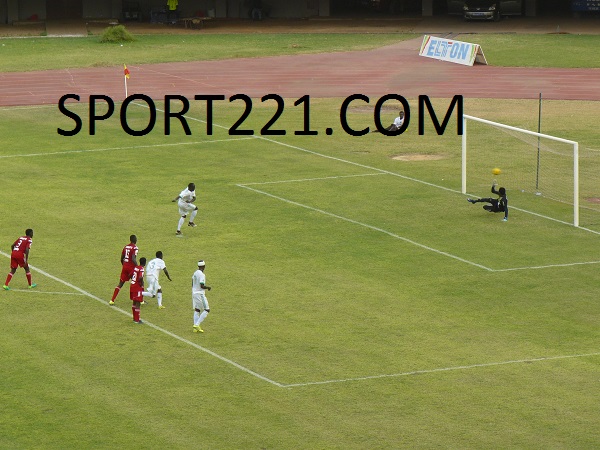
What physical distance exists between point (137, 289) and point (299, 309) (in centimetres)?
409

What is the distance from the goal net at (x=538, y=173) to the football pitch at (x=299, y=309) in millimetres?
326

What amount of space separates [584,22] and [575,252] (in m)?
57.1

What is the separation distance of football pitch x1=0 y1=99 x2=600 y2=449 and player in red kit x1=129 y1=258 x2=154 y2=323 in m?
0.40

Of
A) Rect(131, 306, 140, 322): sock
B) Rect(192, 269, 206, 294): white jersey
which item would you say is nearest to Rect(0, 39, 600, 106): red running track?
Rect(131, 306, 140, 322): sock

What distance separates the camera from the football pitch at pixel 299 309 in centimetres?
2383

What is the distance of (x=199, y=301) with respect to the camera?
28.6m

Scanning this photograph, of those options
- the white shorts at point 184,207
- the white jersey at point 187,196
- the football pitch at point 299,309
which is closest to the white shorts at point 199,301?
the football pitch at point 299,309

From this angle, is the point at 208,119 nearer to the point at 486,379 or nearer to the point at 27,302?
the point at 27,302

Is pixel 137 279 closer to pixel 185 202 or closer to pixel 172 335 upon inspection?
pixel 172 335

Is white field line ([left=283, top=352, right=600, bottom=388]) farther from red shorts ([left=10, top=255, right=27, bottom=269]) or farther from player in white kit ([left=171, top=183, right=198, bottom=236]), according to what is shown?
player in white kit ([left=171, top=183, right=198, bottom=236])

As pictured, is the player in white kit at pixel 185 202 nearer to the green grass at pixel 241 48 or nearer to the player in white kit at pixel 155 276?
the player in white kit at pixel 155 276

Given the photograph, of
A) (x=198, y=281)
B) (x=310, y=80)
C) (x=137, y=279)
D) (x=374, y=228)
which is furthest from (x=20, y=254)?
(x=310, y=80)

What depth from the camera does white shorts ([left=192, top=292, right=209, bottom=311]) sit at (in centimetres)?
2847

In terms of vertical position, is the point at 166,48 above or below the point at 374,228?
above
